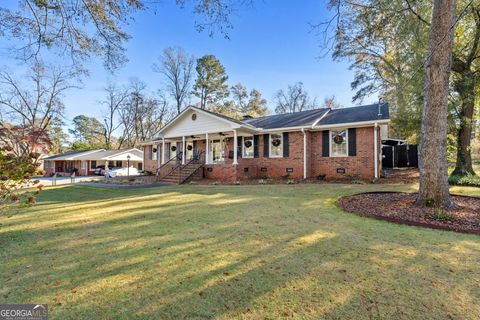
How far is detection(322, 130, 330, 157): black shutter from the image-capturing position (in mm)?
13458

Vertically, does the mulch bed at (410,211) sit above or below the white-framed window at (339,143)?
below

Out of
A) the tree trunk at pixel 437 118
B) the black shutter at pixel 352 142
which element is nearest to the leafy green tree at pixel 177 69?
the black shutter at pixel 352 142

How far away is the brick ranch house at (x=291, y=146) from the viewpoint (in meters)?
12.5

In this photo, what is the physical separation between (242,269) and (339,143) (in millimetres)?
11804

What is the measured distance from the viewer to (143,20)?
217 inches

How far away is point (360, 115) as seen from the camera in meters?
13.5

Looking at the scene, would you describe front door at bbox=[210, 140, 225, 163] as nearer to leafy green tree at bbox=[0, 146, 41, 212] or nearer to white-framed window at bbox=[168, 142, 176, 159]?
white-framed window at bbox=[168, 142, 176, 159]

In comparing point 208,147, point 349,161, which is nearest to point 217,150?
point 208,147

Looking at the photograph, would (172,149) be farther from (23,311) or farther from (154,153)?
(23,311)

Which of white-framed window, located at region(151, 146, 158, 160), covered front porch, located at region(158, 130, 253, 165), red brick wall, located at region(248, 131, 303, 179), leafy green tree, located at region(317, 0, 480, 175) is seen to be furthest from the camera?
white-framed window, located at region(151, 146, 158, 160)

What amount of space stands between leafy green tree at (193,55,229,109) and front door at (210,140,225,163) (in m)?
16.5

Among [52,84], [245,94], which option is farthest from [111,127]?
[245,94]

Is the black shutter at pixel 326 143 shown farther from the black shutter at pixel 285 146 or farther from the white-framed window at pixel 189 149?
the white-framed window at pixel 189 149

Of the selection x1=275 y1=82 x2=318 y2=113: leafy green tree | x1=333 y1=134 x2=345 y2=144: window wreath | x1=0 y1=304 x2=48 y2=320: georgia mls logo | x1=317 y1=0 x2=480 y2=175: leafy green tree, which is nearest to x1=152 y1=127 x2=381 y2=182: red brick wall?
Result: x1=333 y1=134 x2=345 y2=144: window wreath
